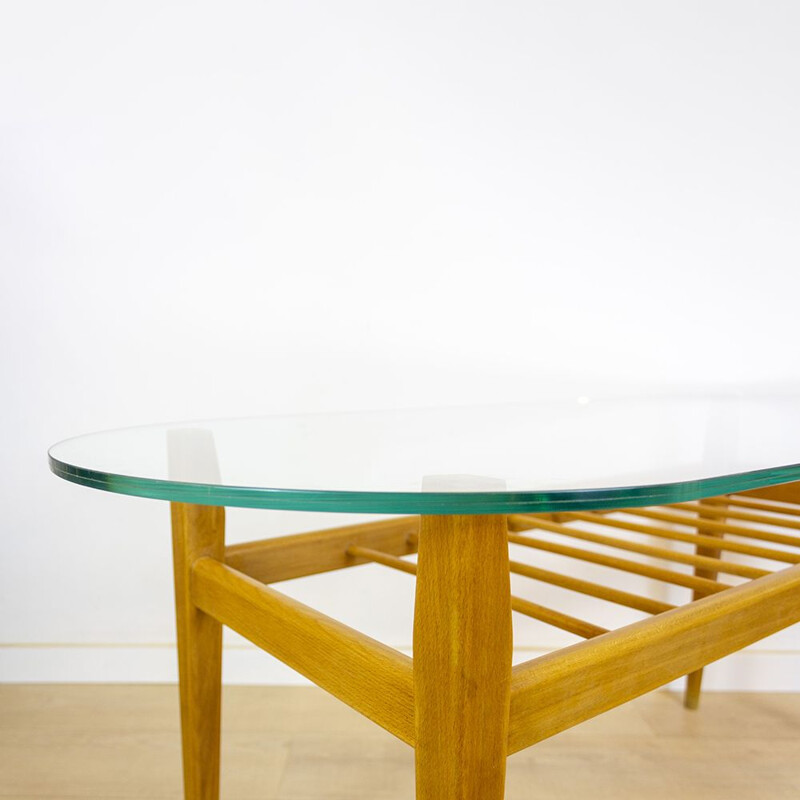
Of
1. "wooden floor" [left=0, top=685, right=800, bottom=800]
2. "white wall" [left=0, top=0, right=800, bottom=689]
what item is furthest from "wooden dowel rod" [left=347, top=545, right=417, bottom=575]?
"white wall" [left=0, top=0, right=800, bottom=689]

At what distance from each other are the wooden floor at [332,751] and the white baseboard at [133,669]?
0.04 m

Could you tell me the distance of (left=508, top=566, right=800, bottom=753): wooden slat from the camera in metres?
0.50

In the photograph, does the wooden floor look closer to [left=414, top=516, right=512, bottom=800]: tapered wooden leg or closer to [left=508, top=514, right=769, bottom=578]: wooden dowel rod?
[left=508, top=514, right=769, bottom=578]: wooden dowel rod

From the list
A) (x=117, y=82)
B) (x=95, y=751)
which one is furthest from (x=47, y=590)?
(x=117, y=82)

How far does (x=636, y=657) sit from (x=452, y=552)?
199 mm

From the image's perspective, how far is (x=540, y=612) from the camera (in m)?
0.67

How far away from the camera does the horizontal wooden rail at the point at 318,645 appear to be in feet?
1.65

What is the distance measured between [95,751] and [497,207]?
3.54ft

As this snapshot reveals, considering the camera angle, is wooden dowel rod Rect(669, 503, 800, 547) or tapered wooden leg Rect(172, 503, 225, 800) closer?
tapered wooden leg Rect(172, 503, 225, 800)

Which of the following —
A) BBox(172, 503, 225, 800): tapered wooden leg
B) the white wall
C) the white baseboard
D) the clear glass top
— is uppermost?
the white wall

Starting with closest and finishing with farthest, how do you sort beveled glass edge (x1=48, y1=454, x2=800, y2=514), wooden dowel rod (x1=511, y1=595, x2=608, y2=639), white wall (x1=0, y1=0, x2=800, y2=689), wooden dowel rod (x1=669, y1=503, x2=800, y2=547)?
beveled glass edge (x1=48, y1=454, x2=800, y2=514) < wooden dowel rod (x1=511, y1=595, x2=608, y2=639) < wooden dowel rod (x1=669, y1=503, x2=800, y2=547) < white wall (x1=0, y1=0, x2=800, y2=689)

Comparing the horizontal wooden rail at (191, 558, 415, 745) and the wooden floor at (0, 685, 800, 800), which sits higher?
the horizontal wooden rail at (191, 558, 415, 745)

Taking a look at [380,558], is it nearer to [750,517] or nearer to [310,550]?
Answer: [310,550]

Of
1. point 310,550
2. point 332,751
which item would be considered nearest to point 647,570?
point 310,550
